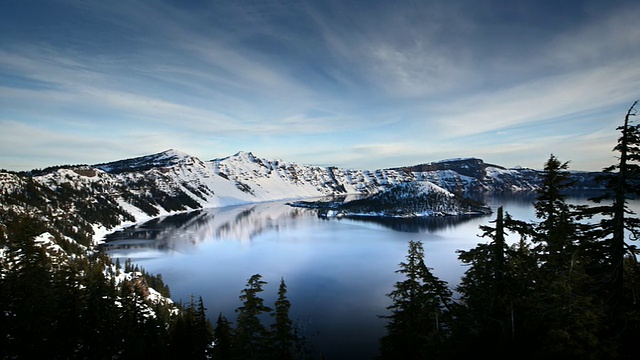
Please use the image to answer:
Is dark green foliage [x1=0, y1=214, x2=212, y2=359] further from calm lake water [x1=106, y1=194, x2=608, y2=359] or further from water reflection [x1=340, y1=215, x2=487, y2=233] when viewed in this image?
water reflection [x1=340, y1=215, x2=487, y2=233]

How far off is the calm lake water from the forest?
11810 millimetres

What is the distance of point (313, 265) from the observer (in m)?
86.8

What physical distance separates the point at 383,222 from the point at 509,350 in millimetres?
173895

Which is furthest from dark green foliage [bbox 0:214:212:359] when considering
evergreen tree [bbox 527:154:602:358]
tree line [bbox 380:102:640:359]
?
evergreen tree [bbox 527:154:602:358]

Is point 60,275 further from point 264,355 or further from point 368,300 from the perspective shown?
point 368,300

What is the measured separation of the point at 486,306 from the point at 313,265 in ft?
232

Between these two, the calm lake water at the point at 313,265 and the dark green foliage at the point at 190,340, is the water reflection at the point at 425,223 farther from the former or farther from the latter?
the dark green foliage at the point at 190,340

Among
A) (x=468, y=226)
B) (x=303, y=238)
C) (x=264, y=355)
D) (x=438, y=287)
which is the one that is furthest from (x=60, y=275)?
(x=468, y=226)

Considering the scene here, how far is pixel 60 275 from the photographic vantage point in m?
36.7

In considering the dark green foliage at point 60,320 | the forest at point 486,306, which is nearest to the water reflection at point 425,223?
the forest at point 486,306

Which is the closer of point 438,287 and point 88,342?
point 438,287

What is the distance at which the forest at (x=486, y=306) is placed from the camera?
1325 centimetres

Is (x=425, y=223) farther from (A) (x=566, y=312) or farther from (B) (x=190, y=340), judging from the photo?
(A) (x=566, y=312)

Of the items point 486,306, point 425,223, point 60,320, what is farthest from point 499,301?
point 425,223
